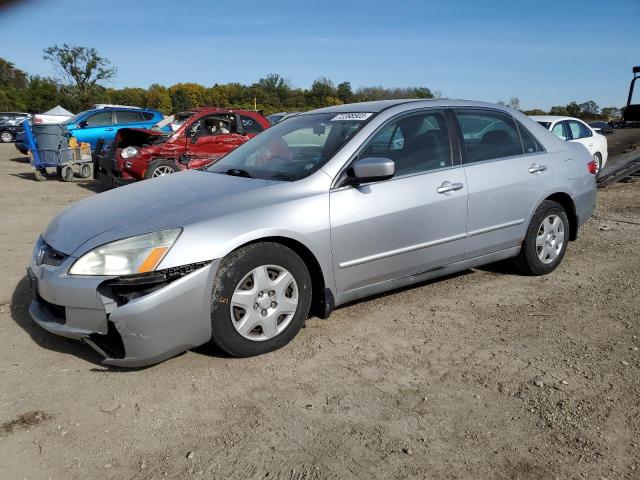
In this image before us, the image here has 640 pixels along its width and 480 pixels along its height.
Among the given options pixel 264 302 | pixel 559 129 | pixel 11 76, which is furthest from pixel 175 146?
pixel 11 76

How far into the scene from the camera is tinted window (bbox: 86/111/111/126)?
16.4 m

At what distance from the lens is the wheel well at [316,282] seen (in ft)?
11.5

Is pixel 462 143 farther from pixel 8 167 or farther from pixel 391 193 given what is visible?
pixel 8 167

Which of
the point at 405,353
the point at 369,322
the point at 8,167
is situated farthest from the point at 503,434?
the point at 8,167

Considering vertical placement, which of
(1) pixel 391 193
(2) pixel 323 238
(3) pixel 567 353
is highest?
(1) pixel 391 193

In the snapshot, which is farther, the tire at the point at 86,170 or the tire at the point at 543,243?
the tire at the point at 86,170

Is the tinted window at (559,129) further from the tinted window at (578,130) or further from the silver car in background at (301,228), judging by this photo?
the silver car in background at (301,228)

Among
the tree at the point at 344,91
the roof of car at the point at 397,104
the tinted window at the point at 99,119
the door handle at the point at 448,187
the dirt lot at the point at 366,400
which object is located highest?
the tree at the point at 344,91

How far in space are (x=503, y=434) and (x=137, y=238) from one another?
7.16 feet

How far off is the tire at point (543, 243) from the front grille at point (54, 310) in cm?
370

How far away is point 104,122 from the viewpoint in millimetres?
16609

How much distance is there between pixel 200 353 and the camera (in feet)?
11.3

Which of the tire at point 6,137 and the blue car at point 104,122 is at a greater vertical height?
the blue car at point 104,122

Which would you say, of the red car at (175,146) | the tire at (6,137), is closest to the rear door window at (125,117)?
the red car at (175,146)
